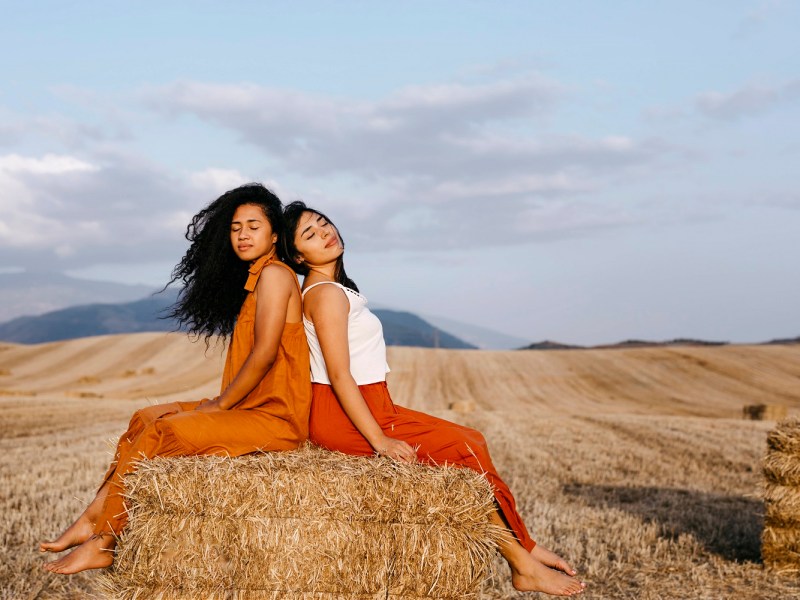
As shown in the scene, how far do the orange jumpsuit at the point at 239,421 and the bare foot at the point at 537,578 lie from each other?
1309mm

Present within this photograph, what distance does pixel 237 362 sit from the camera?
13.8 feet

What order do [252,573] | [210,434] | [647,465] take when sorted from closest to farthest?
[252,573], [210,434], [647,465]

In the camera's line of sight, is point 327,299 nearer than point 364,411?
No

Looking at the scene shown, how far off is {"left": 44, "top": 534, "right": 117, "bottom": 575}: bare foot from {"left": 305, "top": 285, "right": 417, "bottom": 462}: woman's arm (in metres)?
1.31

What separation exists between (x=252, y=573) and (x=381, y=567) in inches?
23.2

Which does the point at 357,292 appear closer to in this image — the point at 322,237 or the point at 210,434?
the point at 322,237

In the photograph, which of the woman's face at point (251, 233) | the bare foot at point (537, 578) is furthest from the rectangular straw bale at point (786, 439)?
the woman's face at point (251, 233)

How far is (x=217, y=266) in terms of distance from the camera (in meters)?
4.42

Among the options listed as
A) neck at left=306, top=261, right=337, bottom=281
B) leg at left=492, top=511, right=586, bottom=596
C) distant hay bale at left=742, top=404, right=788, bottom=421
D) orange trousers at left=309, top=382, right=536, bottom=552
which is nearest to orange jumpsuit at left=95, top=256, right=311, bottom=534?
orange trousers at left=309, top=382, right=536, bottom=552

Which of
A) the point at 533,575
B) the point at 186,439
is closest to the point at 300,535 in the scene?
the point at 186,439

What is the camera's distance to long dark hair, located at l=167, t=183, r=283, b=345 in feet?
14.3

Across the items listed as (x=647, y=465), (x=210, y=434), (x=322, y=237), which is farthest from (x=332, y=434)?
(x=647, y=465)

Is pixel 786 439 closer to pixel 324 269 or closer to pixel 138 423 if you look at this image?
pixel 324 269

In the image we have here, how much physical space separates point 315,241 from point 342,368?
0.80 m
